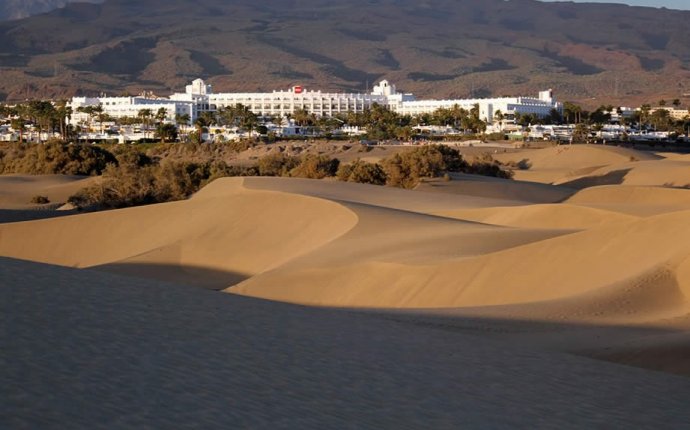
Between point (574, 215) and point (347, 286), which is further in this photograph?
point (574, 215)

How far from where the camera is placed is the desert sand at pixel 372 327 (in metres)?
9.43

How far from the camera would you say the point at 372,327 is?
14.6m

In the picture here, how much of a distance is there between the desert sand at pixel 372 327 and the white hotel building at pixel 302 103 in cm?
12558

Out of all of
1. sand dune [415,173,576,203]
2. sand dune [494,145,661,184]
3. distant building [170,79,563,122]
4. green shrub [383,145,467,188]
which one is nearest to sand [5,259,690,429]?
sand dune [415,173,576,203]

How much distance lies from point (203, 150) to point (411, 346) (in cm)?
7742

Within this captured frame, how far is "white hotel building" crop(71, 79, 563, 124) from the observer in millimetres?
153500

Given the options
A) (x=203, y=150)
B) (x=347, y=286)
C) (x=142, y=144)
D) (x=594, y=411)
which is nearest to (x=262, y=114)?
(x=142, y=144)

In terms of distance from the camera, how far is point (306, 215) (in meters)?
30.9

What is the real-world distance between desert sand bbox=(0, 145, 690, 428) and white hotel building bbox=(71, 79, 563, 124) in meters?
126

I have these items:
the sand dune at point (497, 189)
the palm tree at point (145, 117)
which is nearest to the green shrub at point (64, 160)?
the sand dune at point (497, 189)

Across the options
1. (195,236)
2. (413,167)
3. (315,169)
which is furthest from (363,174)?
(195,236)

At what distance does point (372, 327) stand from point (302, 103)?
162757 mm

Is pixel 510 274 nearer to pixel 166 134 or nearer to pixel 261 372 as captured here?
pixel 261 372

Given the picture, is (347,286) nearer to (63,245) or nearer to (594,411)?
(594,411)
